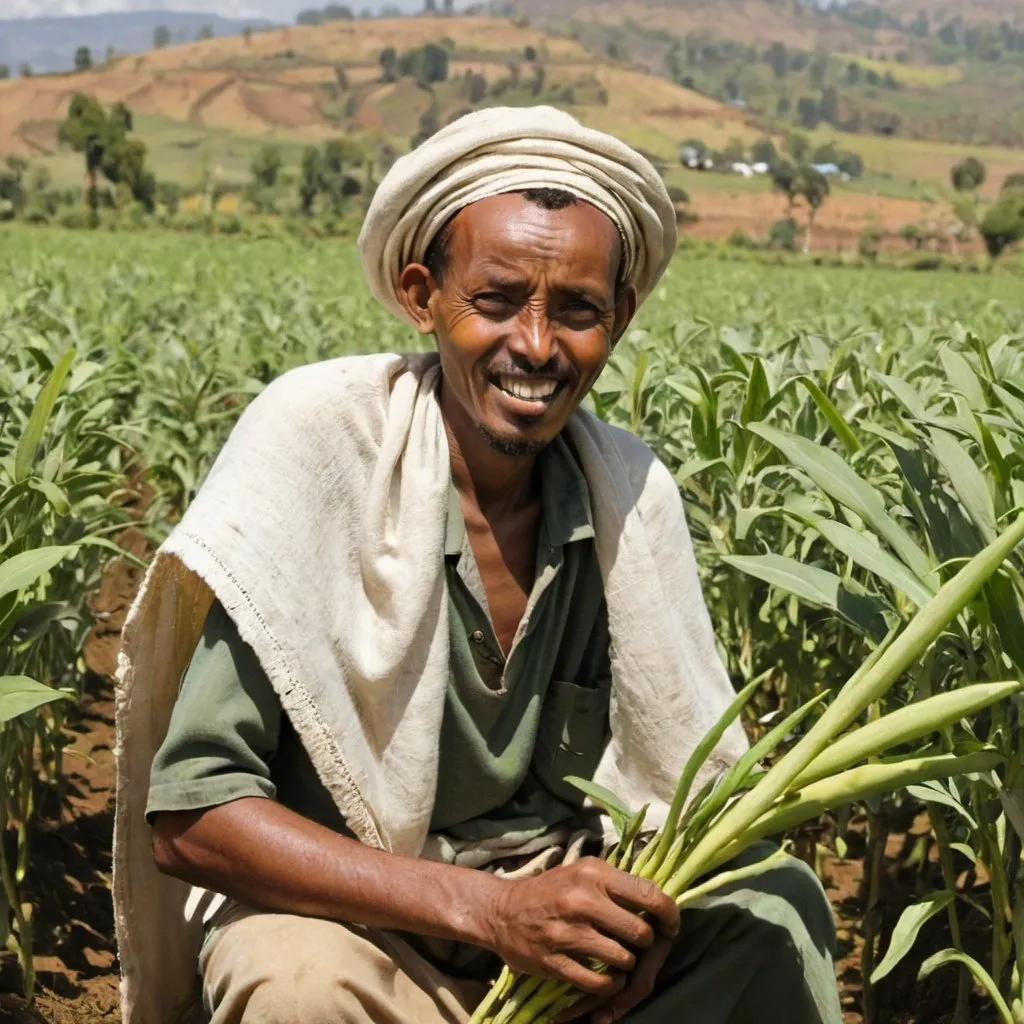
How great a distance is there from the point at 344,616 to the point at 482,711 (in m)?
0.24

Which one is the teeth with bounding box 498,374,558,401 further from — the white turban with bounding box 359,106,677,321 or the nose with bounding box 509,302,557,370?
the white turban with bounding box 359,106,677,321

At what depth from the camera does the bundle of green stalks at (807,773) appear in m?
1.46

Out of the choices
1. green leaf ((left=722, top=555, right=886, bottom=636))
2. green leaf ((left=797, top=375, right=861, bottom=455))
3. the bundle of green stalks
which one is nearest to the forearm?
the bundle of green stalks

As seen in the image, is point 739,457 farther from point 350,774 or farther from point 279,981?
point 279,981

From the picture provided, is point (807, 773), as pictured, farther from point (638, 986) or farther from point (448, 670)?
point (448, 670)

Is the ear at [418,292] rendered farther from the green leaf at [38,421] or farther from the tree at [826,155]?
the tree at [826,155]

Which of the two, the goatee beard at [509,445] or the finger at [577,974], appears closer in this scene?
the finger at [577,974]

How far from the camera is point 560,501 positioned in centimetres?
210

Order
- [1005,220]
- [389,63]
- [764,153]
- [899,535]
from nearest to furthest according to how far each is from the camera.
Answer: [899,535]
[1005,220]
[764,153]
[389,63]

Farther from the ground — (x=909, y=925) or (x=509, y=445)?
(x=509, y=445)

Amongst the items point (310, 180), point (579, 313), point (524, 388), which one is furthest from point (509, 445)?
point (310, 180)

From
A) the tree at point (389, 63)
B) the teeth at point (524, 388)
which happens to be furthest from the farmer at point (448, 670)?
the tree at point (389, 63)

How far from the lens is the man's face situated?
193cm

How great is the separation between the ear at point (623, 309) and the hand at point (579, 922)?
32.2 inches
